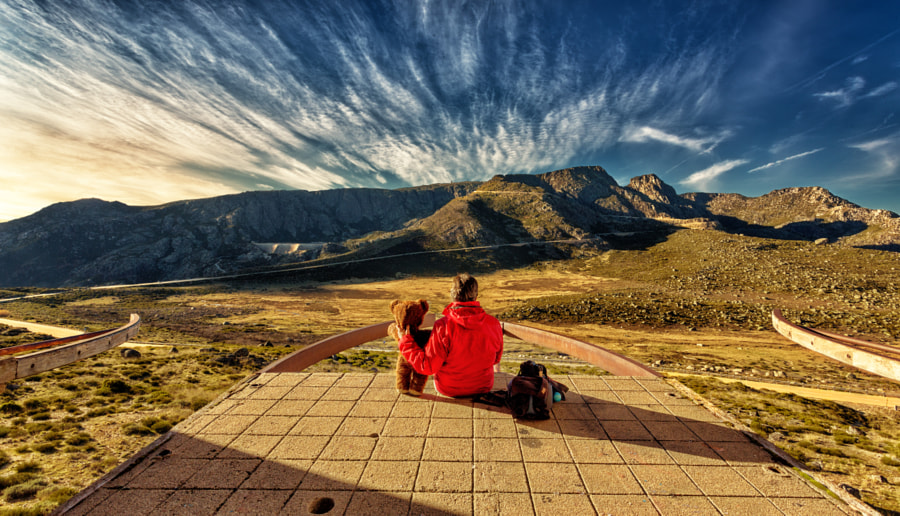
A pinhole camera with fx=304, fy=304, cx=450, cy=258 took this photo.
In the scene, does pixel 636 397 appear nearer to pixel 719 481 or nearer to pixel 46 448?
pixel 719 481

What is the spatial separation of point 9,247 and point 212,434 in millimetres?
133720

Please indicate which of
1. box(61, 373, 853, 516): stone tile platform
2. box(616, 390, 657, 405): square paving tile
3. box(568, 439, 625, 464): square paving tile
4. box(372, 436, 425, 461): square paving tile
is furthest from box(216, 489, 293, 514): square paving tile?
box(616, 390, 657, 405): square paving tile

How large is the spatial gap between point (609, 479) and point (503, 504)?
A: 1.15 metres

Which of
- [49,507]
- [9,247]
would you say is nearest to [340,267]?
[49,507]

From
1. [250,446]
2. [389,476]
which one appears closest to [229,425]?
[250,446]

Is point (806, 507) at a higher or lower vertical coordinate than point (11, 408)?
higher

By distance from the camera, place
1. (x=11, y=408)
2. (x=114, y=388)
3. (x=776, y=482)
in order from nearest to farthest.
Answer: (x=776, y=482)
(x=11, y=408)
(x=114, y=388)

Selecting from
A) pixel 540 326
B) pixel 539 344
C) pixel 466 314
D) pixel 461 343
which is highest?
pixel 466 314

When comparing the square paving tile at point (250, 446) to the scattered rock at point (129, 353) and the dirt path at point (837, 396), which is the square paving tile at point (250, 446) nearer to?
the scattered rock at point (129, 353)

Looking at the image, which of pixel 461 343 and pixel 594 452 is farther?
pixel 461 343

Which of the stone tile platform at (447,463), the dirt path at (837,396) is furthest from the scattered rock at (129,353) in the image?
the dirt path at (837,396)

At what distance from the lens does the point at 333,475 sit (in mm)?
3043

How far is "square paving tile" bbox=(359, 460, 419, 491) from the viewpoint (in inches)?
113

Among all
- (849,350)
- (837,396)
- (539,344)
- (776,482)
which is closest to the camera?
(776,482)
